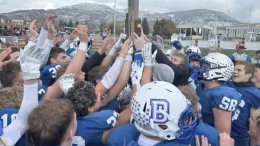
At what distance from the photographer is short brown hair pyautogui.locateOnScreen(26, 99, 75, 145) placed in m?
2.37

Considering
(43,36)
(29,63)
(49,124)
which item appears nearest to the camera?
(49,124)

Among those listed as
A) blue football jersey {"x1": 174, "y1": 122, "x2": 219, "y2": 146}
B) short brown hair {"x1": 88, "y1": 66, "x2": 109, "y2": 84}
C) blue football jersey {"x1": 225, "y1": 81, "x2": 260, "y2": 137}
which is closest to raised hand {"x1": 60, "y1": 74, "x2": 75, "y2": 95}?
short brown hair {"x1": 88, "y1": 66, "x2": 109, "y2": 84}

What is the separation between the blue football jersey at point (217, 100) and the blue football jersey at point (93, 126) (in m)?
1.21

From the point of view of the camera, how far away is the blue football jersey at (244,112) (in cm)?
421

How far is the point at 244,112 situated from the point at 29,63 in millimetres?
2898

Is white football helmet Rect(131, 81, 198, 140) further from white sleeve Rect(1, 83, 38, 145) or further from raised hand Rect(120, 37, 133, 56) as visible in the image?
raised hand Rect(120, 37, 133, 56)

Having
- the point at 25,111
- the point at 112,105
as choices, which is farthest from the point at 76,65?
the point at 25,111

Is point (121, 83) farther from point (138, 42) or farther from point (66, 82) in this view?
point (66, 82)

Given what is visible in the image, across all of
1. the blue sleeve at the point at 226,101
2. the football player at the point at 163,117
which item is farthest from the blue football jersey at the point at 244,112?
the football player at the point at 163,117

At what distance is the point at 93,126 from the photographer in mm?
2990

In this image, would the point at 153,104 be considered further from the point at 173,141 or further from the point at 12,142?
the point at 12,142

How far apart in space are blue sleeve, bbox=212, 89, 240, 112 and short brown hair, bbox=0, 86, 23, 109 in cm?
204

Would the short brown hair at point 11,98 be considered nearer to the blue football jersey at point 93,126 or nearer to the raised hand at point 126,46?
the blue football jersey at point 93,126

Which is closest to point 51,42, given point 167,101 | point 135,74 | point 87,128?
point 135,74
